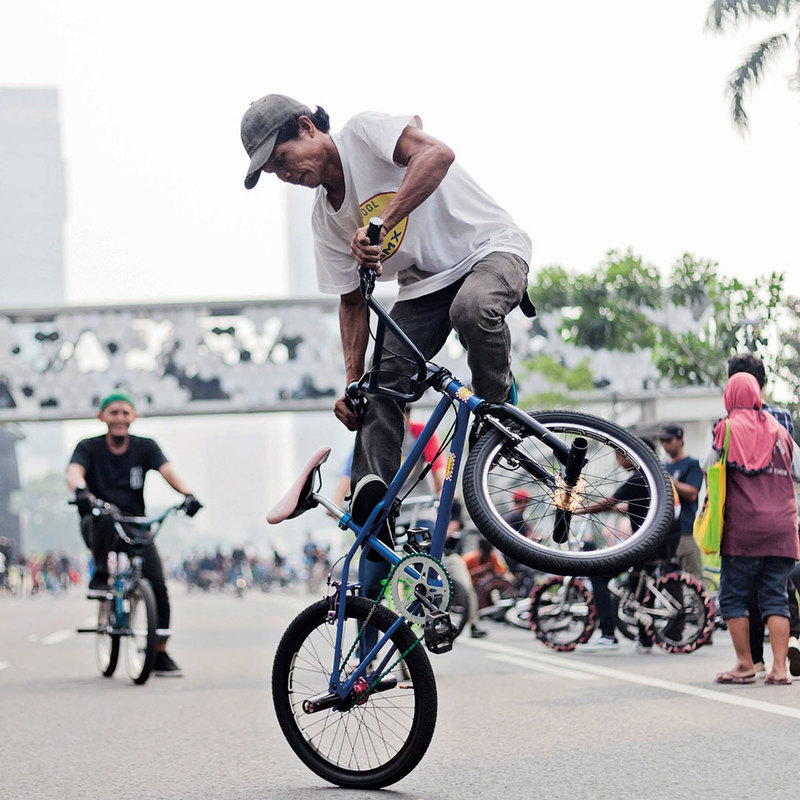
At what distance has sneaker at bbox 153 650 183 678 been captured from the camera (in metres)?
9.79

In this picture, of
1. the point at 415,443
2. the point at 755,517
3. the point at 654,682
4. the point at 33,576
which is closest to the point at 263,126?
the point at 415,443

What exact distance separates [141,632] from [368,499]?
5.01 metres

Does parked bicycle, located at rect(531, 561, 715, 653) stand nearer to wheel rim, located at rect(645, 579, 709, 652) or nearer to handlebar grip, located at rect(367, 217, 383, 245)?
wheel rim, located at rect(645, 579, 709, 652)

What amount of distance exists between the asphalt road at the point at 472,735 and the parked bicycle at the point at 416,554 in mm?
225

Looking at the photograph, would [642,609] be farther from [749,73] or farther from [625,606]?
[749,73]

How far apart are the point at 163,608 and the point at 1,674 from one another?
1623mm

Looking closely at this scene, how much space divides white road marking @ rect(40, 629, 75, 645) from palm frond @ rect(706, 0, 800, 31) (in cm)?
1380

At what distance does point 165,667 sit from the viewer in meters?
9.87

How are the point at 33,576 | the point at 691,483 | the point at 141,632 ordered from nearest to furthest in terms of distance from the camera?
the point at 141,632, the point at 691,483, the point at 33,576

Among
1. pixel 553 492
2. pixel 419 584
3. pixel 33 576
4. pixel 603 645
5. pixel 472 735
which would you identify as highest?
pixel 553 492

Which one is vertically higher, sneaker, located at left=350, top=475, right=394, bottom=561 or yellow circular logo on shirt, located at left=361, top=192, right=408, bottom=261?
yellow circular logo on shirt, located at left=361, top=192, right=408, bottom=261

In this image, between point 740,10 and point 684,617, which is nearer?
point 684,617

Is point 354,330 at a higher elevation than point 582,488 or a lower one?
higher

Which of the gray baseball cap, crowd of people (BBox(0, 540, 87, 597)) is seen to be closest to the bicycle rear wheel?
the gray baseball cap
